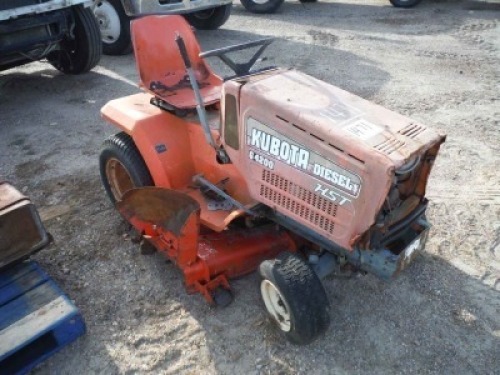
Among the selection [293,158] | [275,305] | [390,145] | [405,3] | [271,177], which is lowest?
[405,3]

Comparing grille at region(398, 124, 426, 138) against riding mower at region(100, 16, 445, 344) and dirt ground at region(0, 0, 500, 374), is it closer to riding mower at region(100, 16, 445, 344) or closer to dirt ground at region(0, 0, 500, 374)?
riding mower at region(100, 16, 445, 344)

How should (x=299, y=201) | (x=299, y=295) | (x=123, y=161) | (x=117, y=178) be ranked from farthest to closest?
1. (x=117, y=178)
2. (x=123, y=161)
3. (x=299, y=201)
4. (x=299, y=295)

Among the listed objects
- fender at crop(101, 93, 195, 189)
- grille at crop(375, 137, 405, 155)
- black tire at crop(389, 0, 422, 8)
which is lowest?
black tire at crop(389, 0, 422, 8)

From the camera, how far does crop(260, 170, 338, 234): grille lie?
2342 mm

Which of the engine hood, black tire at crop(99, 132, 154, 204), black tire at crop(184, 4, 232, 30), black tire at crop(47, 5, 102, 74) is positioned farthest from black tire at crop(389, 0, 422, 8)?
black tire at crop(99, 132, 154, 204)

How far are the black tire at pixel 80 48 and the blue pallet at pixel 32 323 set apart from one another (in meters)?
3.82

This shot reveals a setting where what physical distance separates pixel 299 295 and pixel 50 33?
14.3 ft

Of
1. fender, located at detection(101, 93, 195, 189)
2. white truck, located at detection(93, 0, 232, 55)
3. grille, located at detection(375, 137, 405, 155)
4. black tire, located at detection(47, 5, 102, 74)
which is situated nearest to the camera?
grille, located at detection(375, 137, 405, 155)

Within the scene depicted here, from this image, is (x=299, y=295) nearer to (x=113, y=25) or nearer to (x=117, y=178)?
(x=117, y=178)

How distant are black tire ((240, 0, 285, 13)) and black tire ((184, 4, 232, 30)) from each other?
5.76ft

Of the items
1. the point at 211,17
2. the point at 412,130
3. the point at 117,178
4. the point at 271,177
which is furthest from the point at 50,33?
the point at 412,130

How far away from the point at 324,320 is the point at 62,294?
4.89 feet

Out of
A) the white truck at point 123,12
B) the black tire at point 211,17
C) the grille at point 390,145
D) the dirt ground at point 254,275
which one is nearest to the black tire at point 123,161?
the dirt ground at point 254,275

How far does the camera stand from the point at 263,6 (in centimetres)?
969
